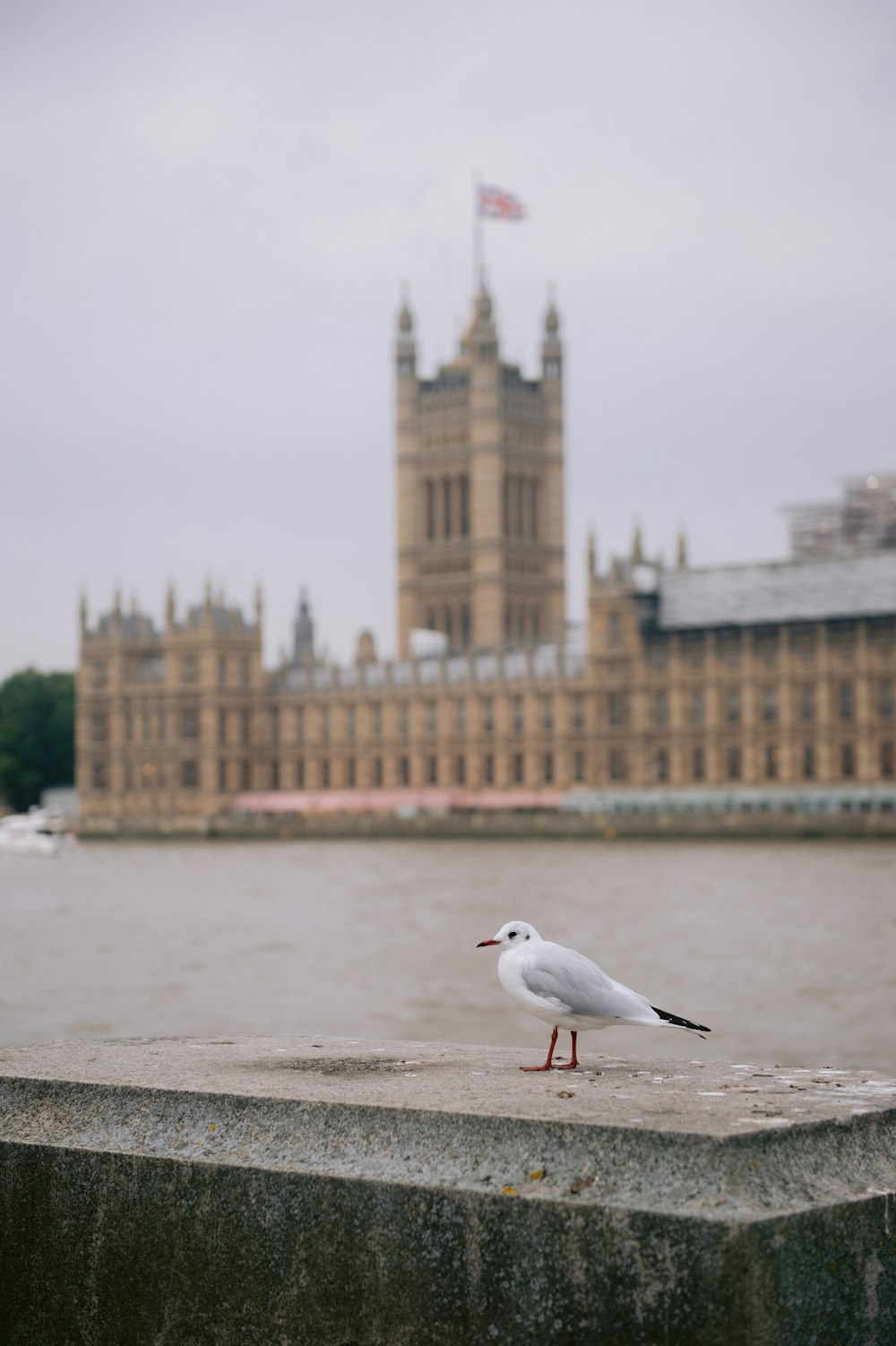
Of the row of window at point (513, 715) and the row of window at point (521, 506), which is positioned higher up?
the row of window at point (521, 506)

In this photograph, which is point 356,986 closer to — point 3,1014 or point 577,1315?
point 3,1014

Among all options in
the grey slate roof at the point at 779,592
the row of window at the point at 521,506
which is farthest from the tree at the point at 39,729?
the grey slate roof at the point at 779,592

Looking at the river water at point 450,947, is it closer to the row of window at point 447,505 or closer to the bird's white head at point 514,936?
the bird's white head at point 514,936

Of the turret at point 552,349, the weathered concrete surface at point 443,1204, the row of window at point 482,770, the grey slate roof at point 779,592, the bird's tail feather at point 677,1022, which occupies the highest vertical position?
the turret at point 552,349

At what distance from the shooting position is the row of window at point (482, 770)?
94.5 meters

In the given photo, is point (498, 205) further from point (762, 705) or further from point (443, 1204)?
point (443, 1204)

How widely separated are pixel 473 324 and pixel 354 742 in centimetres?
4062

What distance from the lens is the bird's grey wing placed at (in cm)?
632

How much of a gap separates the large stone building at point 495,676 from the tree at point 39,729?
848 cm

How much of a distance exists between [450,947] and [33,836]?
58.9m

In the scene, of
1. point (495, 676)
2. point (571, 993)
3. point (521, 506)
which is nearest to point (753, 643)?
point (495, 676)

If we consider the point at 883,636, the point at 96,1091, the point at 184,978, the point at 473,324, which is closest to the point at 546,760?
the point at 883,636

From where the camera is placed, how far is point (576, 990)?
20.7ft

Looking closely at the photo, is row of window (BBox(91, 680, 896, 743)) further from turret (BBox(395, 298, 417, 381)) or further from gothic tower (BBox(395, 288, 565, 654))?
turret (BBox(395, 298, 417, 381))
